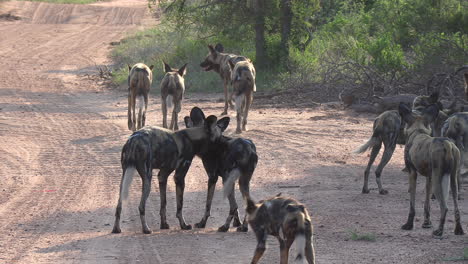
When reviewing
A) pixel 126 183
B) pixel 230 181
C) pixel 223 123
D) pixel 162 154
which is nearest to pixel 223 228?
pixel 230 181

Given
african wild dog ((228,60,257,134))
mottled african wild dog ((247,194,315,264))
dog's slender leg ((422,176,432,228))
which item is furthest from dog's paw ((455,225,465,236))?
african wild dog ((228,60,257,134))

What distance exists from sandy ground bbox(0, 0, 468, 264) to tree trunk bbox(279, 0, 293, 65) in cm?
267

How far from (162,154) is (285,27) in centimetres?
1420

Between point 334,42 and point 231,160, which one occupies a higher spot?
point 334,42

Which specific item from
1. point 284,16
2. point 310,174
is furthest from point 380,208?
point 284,16

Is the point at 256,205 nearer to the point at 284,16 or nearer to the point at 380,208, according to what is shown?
the point at 380,208

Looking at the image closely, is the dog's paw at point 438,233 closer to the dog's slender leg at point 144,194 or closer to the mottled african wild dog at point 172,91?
the dog's slender leg at point 144,194

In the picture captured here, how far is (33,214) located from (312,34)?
48.1ft

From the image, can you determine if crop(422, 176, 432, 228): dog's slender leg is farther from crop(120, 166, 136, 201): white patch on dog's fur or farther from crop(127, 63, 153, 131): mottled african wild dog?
crop(127, 63, 153, 131): mottled african wild dog

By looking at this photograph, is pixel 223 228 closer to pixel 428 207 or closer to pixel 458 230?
pixel 428 207

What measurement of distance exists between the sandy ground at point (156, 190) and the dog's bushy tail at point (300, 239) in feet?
3.55

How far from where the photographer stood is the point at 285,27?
855 inches

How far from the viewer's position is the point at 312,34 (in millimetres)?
22109

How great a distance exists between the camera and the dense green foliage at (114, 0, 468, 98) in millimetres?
17141
